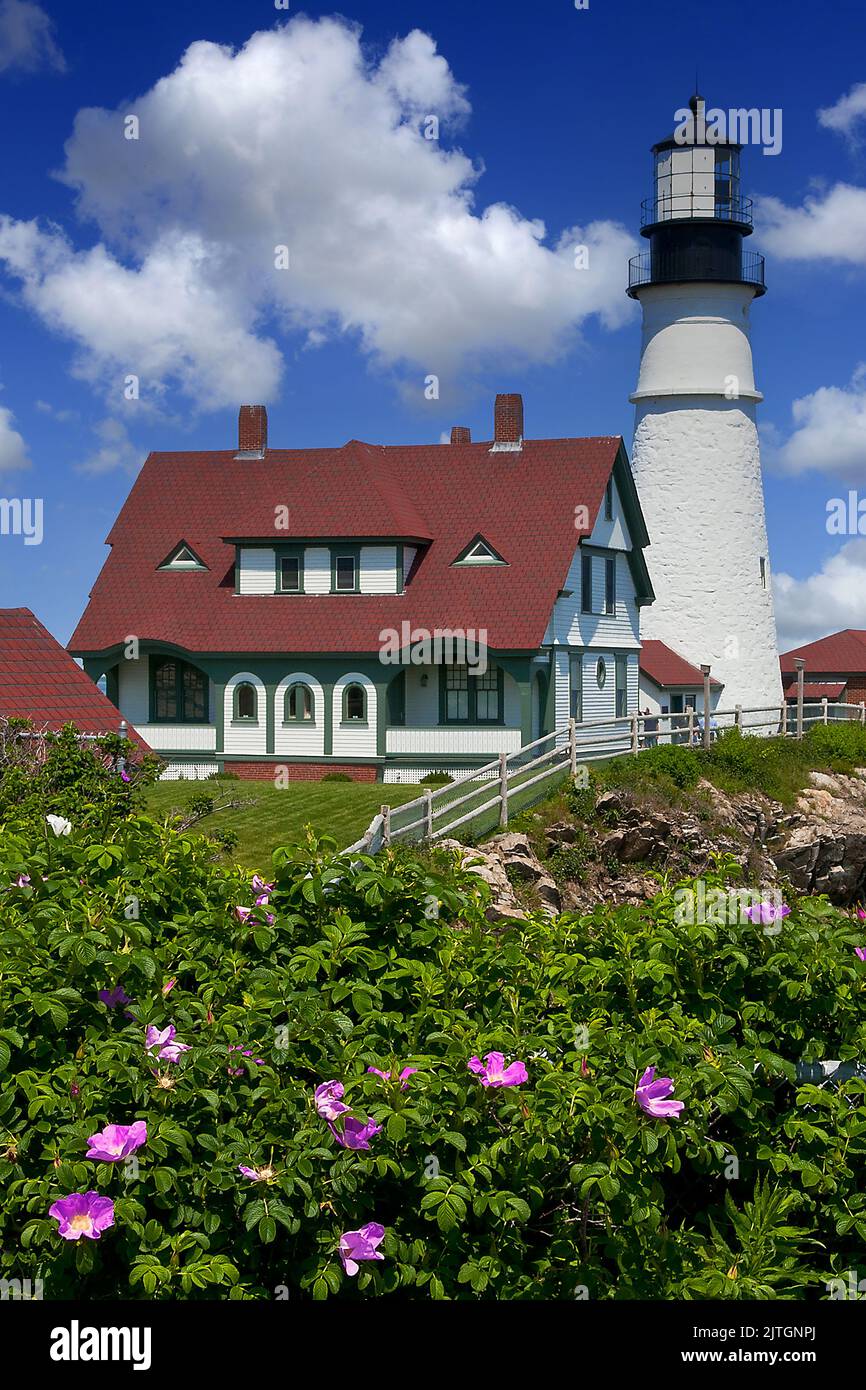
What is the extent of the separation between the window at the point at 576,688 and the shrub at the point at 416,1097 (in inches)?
1159

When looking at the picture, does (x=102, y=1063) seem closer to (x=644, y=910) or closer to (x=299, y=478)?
(x=644, y=910)

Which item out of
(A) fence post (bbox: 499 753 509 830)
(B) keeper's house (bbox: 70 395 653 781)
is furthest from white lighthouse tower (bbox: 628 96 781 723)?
(A) fence post (bbox: 499 753 509 830)

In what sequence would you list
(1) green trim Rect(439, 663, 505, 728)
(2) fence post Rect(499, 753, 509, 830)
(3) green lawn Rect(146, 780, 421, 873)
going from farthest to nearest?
1. (1) green trim Rect(439, 663, 505, 728)
2. (2) fence post Rect(499, 753, 509, 830)
3. (3) green lawn Rect(146, 780, 421, 873)

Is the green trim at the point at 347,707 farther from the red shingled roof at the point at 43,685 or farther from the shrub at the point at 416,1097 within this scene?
the shrub at the point at 416,1097

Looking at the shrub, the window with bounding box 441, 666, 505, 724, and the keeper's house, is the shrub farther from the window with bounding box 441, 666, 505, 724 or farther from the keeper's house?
the window with bounding box 441, 666, 505, 724

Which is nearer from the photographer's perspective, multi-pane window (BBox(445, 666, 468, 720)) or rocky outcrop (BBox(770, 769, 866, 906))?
rocky outcrop (BBox(770, 769, 866, 906))

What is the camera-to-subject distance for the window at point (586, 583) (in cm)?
3656

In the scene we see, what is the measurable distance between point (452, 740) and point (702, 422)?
1412cm

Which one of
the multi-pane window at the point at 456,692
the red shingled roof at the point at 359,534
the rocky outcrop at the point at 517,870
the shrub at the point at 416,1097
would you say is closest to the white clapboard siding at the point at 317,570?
the red shingled roof at the point at 359,534

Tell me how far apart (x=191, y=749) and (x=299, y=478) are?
7504 mm

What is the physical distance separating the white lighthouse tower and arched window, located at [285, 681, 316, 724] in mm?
12829

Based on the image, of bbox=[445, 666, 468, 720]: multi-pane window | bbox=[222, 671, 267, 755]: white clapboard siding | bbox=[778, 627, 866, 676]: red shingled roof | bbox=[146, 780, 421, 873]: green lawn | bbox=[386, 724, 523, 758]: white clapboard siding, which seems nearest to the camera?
bbox=[146, 780, 421, 873]: green lawn

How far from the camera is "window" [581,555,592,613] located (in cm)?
3656
